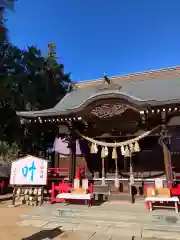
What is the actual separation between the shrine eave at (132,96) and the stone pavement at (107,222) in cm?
355

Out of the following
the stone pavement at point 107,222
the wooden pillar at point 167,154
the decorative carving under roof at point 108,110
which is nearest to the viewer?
the stone pavement at point 107,222

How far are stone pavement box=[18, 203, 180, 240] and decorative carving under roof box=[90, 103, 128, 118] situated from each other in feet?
11.7

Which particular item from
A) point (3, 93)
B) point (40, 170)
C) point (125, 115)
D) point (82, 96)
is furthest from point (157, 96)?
point (3, 93)

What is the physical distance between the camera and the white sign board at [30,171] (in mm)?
8688

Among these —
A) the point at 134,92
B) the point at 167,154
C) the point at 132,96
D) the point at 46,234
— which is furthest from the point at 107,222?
the point at 134,92

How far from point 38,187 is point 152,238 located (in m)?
5.37

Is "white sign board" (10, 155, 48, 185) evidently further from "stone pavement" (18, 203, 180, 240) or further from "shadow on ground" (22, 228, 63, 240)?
"shadow on ground" (22, 228, 63, 240)

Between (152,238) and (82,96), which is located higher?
(82,96)

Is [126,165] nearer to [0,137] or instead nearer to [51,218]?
[51,218]

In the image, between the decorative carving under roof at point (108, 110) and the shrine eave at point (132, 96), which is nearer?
the shrine eave at point (132, 96)

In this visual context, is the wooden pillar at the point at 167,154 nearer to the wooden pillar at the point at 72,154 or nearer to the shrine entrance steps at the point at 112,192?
the shrine entrance steps at the point at 112,192

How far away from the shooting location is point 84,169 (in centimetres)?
1097

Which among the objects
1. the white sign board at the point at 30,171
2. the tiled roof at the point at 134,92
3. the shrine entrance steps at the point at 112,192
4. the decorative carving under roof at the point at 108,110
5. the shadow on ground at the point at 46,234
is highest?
the tiled roof at the point at 134,92

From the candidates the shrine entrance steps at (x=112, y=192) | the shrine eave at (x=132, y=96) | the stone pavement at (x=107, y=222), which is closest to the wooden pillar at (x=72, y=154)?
the shrine eave at (x=132, y=96)
